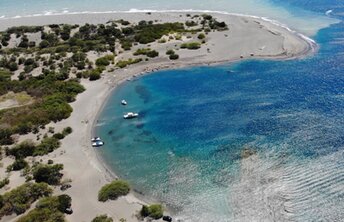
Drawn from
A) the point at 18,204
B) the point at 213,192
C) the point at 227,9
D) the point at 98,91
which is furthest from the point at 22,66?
the point at 227,9

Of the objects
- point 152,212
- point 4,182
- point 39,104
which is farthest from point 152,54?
point 152,212

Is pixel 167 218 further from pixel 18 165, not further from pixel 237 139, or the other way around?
pixel 18 165

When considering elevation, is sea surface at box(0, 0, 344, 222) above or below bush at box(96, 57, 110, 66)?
below

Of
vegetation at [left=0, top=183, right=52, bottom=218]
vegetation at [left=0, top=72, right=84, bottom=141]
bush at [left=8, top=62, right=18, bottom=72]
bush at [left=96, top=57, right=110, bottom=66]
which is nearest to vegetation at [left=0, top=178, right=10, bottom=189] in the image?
vegetation at [left=0, top=183, right=52, bottom=218]

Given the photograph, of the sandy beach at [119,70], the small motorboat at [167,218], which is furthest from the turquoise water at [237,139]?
the sandy beach at [119,70]

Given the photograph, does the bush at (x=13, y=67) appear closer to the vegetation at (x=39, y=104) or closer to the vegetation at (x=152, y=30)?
the vegetation at (x=39, y=104)

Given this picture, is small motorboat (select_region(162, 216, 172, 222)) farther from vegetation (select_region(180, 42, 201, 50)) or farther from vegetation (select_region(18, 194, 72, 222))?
vegetation (select_region(180, 42, 201, 50))
